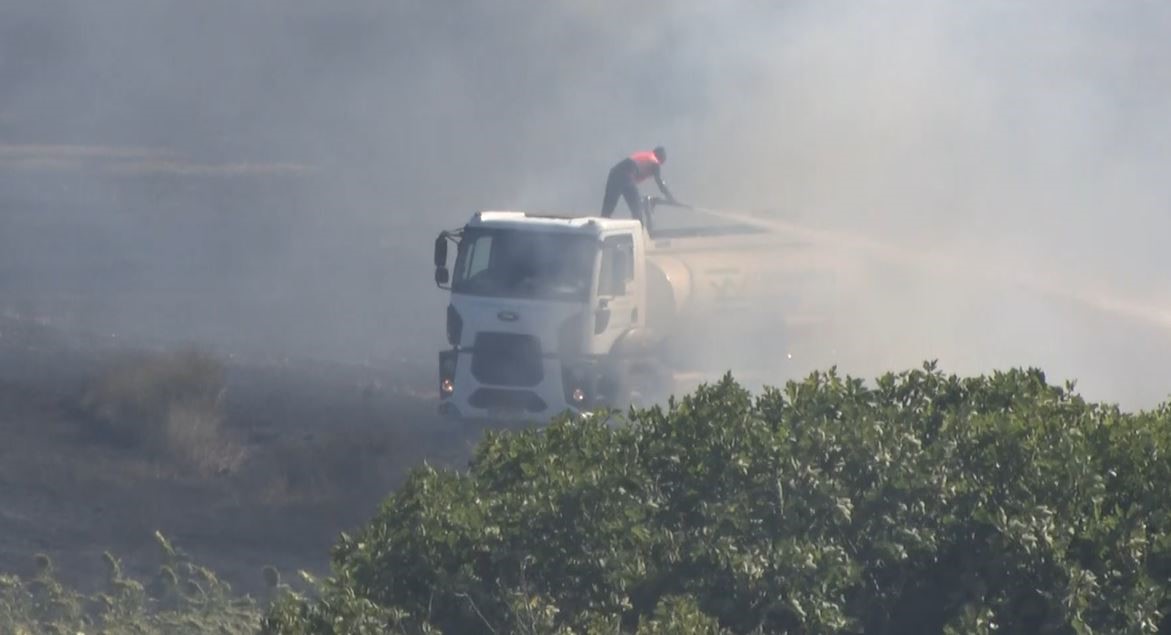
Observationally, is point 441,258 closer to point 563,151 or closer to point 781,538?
point 781,538

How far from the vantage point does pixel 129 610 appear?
9.89 metres

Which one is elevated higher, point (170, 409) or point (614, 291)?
point (614, 291)

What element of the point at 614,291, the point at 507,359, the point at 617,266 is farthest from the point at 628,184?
the point at 507,359

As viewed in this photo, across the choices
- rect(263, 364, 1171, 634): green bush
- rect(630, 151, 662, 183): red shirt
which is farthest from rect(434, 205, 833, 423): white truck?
rect(263, 364, 1171, 634): green bush

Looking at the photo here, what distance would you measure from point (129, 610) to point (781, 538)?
5730 mm

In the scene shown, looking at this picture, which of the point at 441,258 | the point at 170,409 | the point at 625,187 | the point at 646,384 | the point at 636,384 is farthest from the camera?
the point at 625,187

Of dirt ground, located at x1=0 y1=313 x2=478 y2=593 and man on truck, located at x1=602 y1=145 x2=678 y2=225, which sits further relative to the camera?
man on truck, located at x1=602 y1=145 x2=678 y2=225

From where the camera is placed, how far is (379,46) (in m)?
56.2

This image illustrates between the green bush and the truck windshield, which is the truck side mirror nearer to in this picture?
the truck windshield

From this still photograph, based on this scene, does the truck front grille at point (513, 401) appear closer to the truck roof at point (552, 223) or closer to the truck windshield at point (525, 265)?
the truck windshield at point (525, 265)

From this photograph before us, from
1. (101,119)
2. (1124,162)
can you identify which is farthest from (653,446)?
(101,119)

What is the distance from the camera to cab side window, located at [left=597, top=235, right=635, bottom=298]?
1859cm

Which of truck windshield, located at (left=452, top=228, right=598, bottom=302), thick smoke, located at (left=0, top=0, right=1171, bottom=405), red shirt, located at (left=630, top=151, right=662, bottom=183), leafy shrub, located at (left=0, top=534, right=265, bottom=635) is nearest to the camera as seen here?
leafy shrub, located at (left=0, top=534, right=265, bottom=635)

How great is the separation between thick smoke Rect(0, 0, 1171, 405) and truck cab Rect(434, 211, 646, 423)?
4798 mm
